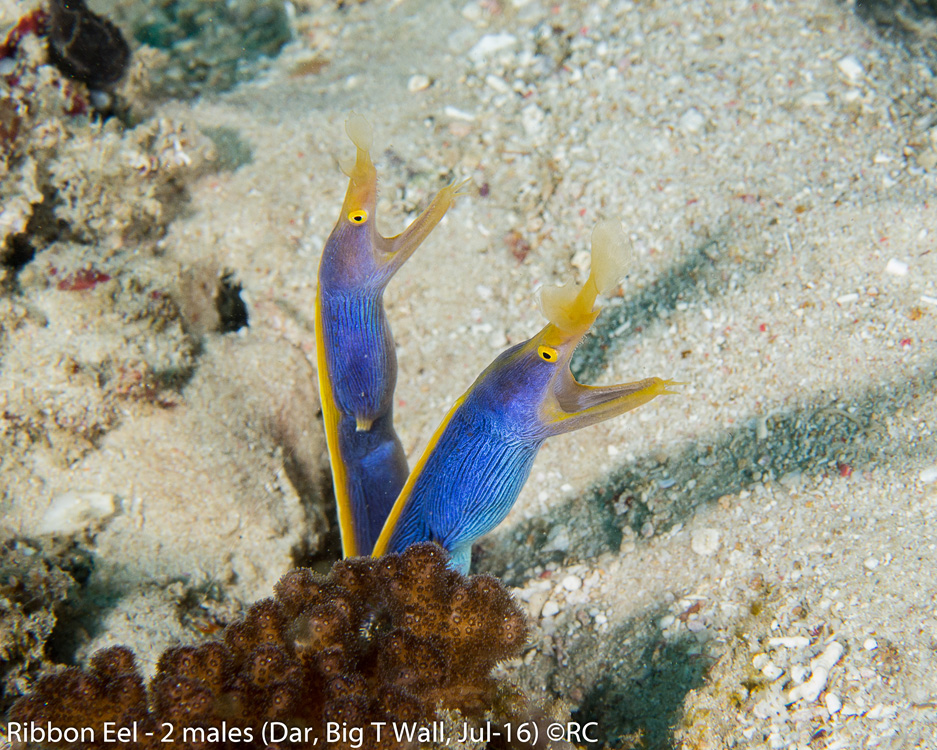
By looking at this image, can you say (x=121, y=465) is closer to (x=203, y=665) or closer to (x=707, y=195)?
(x=203, y=665)

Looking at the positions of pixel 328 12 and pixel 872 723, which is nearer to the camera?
pixel 872 723

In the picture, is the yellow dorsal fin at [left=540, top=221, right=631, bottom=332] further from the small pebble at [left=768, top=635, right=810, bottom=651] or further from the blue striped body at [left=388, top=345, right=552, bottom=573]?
the small pebble at [left=768, top=635, right=810, bottom=651]

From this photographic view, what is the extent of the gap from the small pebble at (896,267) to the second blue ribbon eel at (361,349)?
80.3 inches

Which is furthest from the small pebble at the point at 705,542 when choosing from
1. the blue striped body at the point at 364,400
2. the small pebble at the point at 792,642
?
the blue striped body at the point at 364,400

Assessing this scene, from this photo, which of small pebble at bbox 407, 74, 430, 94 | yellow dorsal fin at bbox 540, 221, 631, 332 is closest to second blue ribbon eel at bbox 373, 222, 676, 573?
yellow dorsal fin at bbox 540, 221, 631, 332

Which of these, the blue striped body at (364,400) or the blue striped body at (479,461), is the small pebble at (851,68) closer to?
the blue striped body at (479,461)

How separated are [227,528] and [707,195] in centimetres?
298

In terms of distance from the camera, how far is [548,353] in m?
1.89

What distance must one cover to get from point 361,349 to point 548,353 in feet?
2.76

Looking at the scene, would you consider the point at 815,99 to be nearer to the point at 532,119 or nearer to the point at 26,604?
the point at 532,119

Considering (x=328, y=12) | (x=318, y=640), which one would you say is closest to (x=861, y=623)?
(x=318, y=640)

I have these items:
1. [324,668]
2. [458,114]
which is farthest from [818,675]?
[458,114]

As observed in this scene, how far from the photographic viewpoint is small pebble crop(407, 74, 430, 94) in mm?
3969

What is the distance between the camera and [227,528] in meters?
2.79
